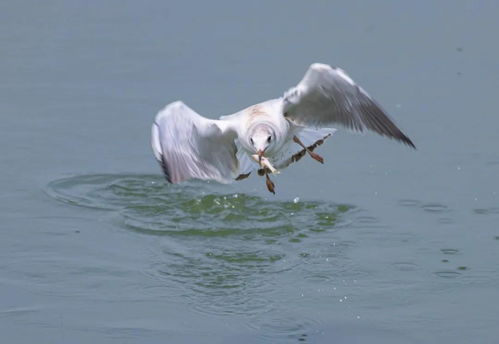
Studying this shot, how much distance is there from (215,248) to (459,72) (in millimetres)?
3438

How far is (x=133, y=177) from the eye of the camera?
9.01 meters

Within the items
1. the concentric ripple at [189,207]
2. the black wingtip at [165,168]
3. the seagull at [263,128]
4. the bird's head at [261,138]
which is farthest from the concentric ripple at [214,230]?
the bird's head at [261,138]

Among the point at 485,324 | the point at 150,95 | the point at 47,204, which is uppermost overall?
the point at 150,95

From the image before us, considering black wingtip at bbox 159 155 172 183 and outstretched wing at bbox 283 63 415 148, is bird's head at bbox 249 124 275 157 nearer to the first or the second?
outstretched wing at bbox 283 63 415 148

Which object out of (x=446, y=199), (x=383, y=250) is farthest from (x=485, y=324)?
(x=446, y=199)

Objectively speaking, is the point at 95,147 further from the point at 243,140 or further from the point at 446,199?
the point at 446,199

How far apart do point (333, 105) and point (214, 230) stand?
1.21 m

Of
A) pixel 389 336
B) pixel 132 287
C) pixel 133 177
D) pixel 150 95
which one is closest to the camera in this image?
pixel 389 336

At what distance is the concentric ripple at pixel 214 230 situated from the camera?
7.32m

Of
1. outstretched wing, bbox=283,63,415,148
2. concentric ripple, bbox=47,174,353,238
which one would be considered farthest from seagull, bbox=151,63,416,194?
concentric ripple, bbox=47,174,353,238

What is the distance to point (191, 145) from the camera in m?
7.68

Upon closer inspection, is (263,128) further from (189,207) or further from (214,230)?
(189,207)

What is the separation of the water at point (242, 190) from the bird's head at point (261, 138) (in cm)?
75

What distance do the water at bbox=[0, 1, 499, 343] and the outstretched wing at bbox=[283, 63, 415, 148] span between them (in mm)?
742
